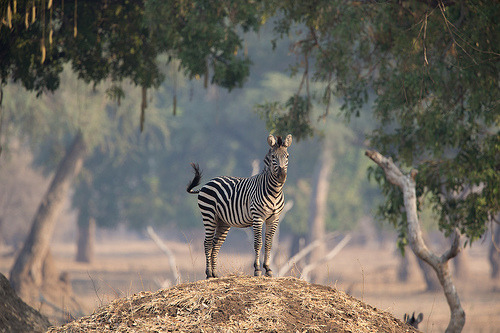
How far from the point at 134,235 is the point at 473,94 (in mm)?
74620

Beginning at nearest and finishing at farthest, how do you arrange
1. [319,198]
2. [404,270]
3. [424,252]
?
[424,252] < [404,270] < [319,198]

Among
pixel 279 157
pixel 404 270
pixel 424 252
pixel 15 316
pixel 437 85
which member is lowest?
pixel 404 270

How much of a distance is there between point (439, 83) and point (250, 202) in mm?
5800

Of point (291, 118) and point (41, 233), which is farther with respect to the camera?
point (41, 233)

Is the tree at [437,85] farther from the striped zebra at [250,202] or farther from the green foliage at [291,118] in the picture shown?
the striped zebra at [250,202]

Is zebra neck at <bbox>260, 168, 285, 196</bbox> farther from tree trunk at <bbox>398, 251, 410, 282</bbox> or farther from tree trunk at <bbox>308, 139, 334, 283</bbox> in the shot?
tree trunk at <bbox>398, 251, 410, 282</bbox>

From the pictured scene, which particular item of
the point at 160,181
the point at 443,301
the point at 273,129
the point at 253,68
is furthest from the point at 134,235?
the point at 273,129

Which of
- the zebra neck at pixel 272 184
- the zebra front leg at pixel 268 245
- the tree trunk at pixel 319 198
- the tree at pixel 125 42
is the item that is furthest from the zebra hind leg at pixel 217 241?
the tree trunk at pixel 319 198

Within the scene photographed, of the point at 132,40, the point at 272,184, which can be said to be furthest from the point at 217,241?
the point at 132,40

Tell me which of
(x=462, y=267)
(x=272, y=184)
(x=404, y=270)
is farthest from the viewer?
(x=404, y=270)

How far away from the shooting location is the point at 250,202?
9.24m

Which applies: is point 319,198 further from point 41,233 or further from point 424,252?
point 424,252

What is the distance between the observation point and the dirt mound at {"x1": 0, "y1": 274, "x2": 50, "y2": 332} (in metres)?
10.6

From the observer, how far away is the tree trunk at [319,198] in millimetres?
41156
